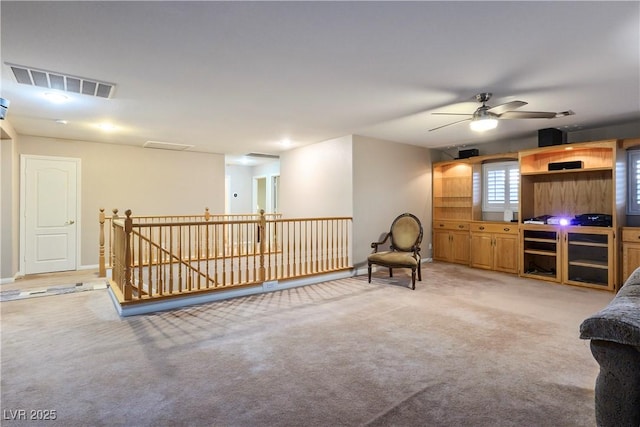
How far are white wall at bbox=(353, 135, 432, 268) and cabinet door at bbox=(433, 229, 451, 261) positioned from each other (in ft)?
0.47

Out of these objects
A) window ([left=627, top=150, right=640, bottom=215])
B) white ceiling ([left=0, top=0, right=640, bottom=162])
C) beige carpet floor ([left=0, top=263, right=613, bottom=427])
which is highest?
white ceiling ([left=0, top=0, right=640, bottom=162])

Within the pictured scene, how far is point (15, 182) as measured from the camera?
5.34 m

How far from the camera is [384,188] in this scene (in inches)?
243

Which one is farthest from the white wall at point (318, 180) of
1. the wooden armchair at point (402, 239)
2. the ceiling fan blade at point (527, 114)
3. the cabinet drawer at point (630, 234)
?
the cabinet drawer at point (630, 234)

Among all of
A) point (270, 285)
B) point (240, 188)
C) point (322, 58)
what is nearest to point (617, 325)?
point (322, 58)

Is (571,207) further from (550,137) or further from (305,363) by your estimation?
(305,363)

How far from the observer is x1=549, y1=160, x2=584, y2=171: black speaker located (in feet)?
16.5

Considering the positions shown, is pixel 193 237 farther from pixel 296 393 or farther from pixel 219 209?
pixel 296 393

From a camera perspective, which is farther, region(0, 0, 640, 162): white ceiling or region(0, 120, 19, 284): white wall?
region(0, 120, 19, 284): white wall

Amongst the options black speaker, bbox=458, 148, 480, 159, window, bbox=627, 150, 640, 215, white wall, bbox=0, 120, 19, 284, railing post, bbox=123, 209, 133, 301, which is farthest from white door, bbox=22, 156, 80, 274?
window, bbox=627, 150, 640, 215

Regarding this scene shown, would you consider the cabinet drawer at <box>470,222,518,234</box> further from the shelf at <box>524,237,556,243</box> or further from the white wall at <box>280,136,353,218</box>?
the white wall at <box>280,136,353,218</box>

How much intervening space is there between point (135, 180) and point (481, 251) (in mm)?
6943

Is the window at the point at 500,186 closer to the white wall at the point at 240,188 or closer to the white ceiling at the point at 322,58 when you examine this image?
the white ceiling at the point at 322,58

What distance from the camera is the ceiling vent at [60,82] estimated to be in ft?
9.48
